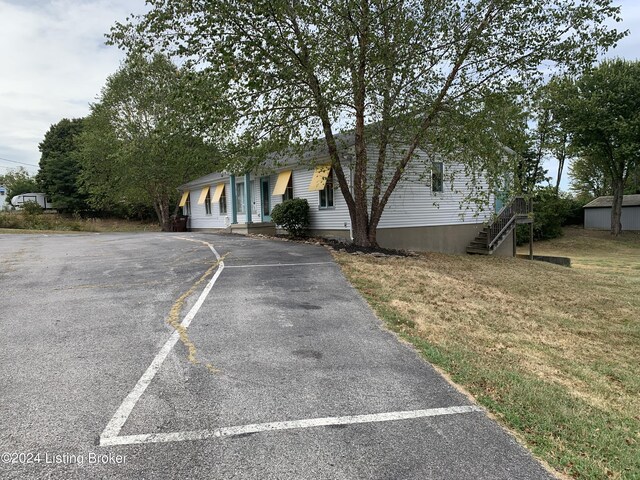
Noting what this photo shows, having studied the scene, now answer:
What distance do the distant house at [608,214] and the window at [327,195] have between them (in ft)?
97.1

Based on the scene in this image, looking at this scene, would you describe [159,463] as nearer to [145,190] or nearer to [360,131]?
[360,131]

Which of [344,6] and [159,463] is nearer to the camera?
[159,463]

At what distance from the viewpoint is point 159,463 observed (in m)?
2.73

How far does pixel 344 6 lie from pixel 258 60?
226 cm

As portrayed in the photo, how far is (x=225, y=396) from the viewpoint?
3.67 m

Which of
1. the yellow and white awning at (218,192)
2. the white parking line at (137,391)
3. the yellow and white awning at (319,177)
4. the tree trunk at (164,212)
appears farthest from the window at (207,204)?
the white parking line at (137,391)

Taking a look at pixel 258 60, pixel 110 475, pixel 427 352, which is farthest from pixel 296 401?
pixel 258 60

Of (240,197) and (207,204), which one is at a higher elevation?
(240,197)

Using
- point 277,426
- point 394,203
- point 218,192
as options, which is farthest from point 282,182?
point 277,426

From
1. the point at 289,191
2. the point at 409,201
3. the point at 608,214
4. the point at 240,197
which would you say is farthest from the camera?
the point at 608,214

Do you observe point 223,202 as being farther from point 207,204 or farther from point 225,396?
point 225,396

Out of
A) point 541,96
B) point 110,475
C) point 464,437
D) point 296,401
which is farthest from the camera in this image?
point 541,96

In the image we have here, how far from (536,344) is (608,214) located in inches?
1441

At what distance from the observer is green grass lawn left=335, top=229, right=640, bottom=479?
3271mm
